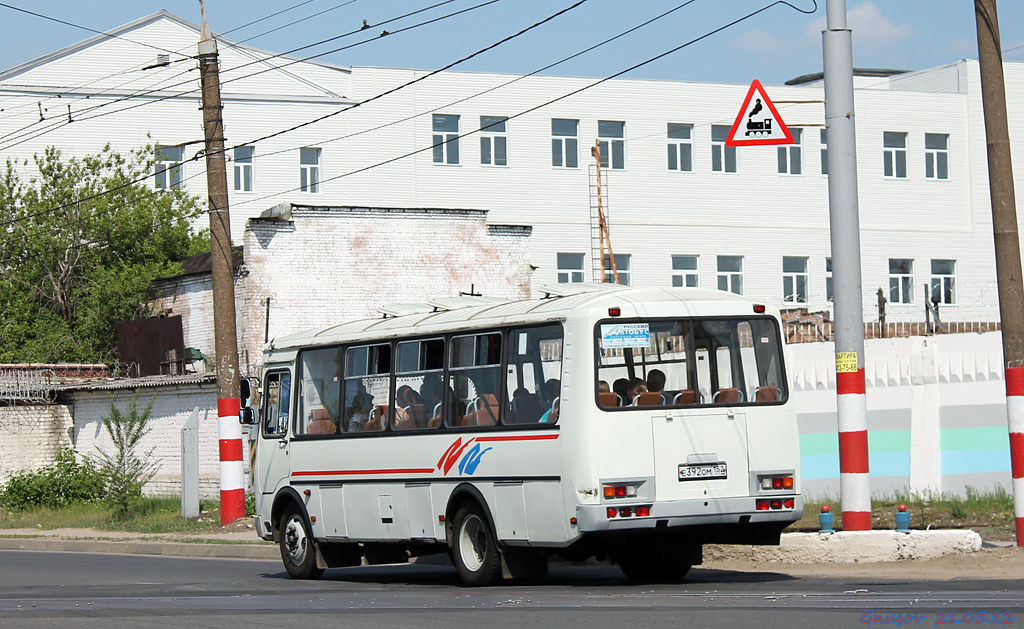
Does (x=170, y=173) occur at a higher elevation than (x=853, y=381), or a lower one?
higher

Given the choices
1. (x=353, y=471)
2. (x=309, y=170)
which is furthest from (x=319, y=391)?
(x=309, y=170)

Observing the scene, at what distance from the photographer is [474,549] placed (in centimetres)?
1409

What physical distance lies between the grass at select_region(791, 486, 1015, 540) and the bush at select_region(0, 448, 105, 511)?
62.6ft

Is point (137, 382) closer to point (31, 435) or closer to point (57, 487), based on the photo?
Result: point (57, 487)

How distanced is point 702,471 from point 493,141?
3881 cm

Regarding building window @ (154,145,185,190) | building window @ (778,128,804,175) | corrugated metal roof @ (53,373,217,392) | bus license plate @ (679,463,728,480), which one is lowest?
bus license plate @ (679,463,728,480)

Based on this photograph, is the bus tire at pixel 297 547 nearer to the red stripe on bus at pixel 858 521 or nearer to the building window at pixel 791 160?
the red stripe on bus at pixel 858 521

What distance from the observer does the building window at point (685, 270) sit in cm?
5294

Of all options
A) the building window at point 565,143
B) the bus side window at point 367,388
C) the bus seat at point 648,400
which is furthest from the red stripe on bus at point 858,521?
the building window at point 565,143

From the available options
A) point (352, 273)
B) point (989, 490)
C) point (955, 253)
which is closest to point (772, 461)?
point (989, 490)

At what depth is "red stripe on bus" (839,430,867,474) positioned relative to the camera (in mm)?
15184

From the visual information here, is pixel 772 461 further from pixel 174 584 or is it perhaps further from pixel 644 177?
pixel 644 177

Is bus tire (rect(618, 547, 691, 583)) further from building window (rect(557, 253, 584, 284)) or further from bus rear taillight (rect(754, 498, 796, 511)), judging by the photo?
building window (rect(557, 253, 584, 284))

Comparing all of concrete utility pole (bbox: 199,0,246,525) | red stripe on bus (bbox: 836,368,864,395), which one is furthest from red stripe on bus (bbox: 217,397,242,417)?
red stripe on bus (bbox: 836,368,864,395)
